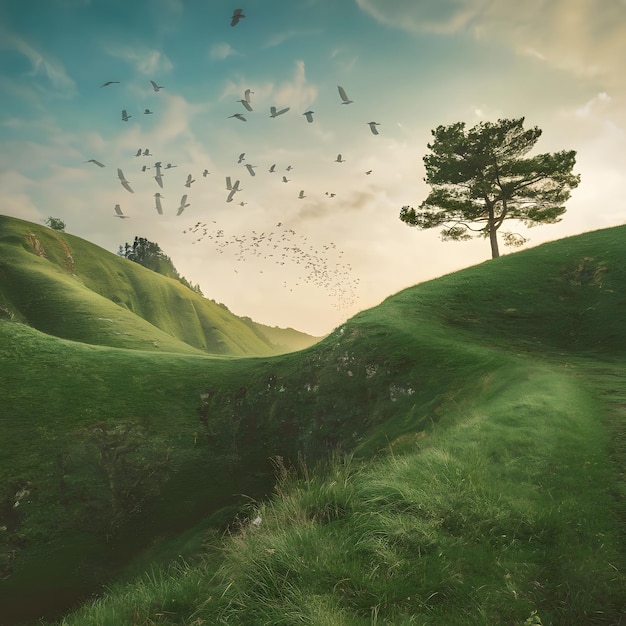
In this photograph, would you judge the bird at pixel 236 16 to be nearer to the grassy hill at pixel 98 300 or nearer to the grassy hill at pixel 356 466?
the grassy hill at pixel 356 466

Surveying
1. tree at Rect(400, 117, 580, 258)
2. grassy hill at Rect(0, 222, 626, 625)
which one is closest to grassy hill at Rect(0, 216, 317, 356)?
grassy hill at Rect(0, 222, 626, 625)

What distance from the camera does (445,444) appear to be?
33.9 ft

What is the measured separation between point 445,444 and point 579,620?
15.6 ft

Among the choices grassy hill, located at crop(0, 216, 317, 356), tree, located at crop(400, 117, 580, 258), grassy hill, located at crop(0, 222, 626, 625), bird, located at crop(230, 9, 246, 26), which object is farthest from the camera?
grassy hill, located at crop(0, 216, 317, 356)

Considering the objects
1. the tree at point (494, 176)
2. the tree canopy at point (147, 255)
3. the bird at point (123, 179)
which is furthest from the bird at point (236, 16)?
the tree canopy at point (147, 255)

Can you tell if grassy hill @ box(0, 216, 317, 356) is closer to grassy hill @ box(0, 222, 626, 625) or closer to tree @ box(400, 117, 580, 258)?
grassy hill @ box(0, 222, 626, 625)

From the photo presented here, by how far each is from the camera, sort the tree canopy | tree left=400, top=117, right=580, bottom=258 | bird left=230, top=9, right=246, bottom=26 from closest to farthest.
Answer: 1. bird left=230, top=9, right=246, bottom=26
2. tree left=400, top=117, right=580, bottom=258
3. the tree canopy

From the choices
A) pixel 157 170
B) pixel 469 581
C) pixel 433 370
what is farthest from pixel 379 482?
pixel 157 170

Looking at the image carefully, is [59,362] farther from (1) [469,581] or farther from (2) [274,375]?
(1) [469,581]

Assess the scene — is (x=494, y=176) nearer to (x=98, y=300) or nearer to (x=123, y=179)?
(x=123, y=179)

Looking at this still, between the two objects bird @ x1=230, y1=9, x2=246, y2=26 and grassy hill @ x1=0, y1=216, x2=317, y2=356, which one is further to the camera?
grassy hill @ x1=0, y1=216, x2=317, y2=356

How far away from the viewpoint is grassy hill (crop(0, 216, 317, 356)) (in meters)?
62.0

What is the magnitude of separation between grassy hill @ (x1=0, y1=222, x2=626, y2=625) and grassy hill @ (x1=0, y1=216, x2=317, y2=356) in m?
24.7

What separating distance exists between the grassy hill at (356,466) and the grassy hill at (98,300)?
81.2ft
